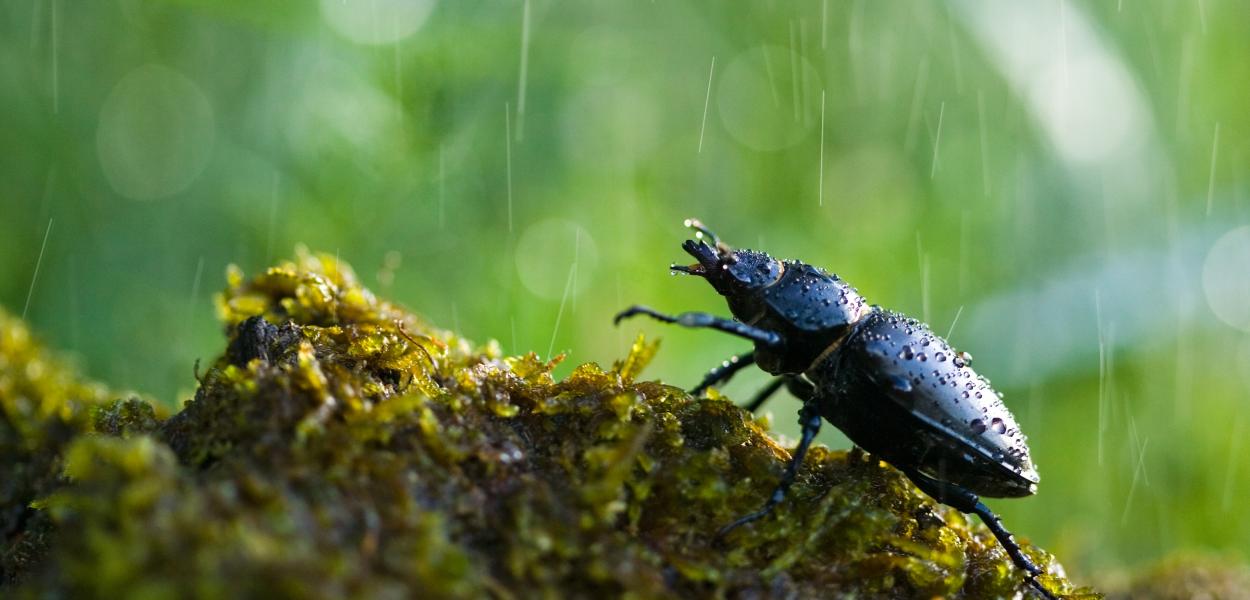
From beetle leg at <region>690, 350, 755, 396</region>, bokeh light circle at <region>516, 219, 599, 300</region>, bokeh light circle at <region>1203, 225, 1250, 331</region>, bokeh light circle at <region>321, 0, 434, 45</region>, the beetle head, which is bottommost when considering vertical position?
beetle leg at <region>690, 350, 755, 396</region>

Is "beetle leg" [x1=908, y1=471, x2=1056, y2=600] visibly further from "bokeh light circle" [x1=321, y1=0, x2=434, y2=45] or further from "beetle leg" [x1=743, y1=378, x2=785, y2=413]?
"bokeh light circle" [x1=321, y1=0, x2=434, y2=45]

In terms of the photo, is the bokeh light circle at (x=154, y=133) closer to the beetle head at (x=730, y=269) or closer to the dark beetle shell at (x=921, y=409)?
the beetle head at (x=730, y=269)

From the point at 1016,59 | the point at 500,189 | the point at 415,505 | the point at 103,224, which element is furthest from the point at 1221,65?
the point at 103,224

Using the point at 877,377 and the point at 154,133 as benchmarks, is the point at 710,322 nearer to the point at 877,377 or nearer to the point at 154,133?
the point at 877,377

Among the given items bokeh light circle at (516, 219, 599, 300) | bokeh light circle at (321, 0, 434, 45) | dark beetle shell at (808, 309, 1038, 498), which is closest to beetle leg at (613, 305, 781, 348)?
dark beetle shell at (808, 309, 1038, 498)

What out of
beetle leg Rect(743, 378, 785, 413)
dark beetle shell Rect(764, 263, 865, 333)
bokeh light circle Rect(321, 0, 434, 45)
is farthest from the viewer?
bokeh light circle Rect(321, 0, 434, 45)

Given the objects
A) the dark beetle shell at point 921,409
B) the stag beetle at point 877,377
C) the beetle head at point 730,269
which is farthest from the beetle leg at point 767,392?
the beetle head at point 730,269
